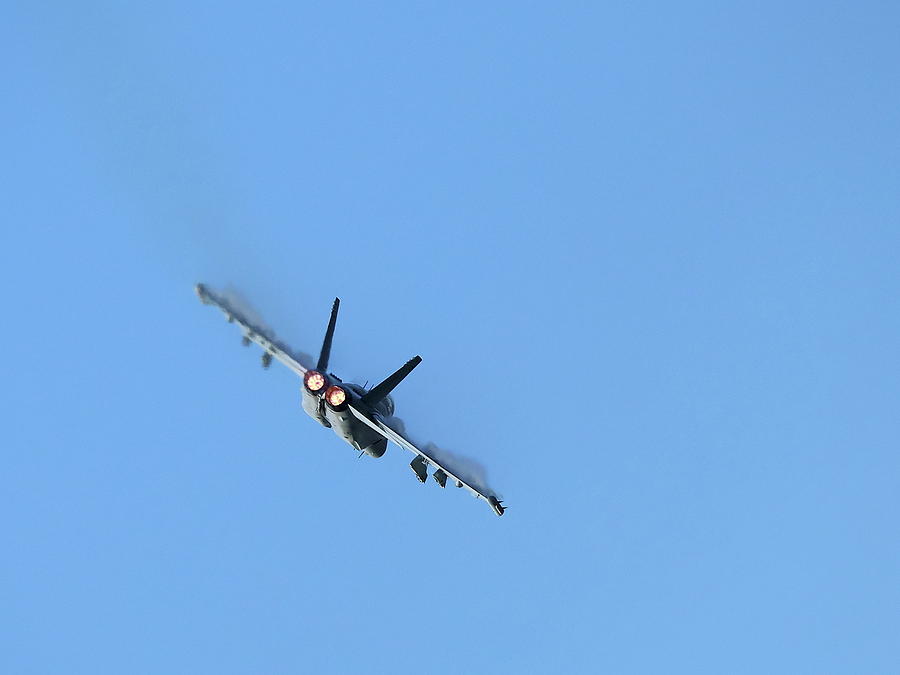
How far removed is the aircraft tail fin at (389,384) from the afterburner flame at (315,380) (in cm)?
208

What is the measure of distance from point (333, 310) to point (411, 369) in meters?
4.19

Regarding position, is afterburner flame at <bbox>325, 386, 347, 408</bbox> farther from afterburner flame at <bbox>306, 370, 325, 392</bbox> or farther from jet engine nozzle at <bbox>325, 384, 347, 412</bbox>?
afterburner flame at <bbox>306, 370, 325, 392</bbox>

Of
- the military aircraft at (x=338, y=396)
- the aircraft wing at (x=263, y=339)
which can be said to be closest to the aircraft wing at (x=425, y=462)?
the military aircraft at (x=338, y=396)

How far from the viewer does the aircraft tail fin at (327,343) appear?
66875 millimetres

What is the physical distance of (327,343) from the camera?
67.1 metres

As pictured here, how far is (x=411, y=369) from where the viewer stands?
218 feet

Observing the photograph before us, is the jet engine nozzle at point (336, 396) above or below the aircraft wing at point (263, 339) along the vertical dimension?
below

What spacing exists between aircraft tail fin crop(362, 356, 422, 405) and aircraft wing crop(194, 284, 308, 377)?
3.01m

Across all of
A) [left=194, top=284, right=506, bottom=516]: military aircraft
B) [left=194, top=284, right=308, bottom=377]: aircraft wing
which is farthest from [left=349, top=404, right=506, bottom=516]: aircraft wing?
[left=194, top=284, right=308, bottom=377]: aircraft wing

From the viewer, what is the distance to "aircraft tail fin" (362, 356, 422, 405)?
66.6 metres

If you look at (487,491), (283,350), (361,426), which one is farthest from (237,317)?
(487,491)

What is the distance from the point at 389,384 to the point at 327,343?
3.17 m

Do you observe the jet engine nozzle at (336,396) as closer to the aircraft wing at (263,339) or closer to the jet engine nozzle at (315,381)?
the jet engine nozzle at (315,381)

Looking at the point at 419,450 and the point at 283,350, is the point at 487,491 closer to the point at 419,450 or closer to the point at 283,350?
the point at 419,450
